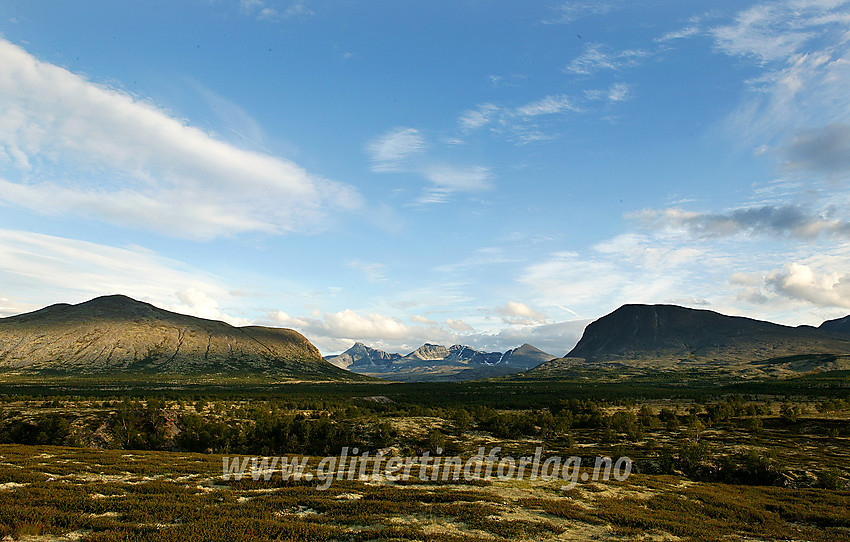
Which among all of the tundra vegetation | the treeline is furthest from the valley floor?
the treeline

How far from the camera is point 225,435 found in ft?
226

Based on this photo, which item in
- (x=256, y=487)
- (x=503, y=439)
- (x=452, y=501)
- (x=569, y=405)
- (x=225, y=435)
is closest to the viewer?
(x=452, y=501)

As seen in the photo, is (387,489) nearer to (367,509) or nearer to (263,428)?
(367,509)

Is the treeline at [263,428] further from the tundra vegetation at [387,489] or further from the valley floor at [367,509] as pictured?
the valley floor at [367,509]

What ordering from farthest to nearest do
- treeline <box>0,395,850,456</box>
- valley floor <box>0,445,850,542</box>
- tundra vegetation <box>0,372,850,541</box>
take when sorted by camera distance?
treeline <box>0,395,850,456</box> → tundra vegetation <box>0,372,850,541</box> → valley floor <box>0,445,850,542</box>

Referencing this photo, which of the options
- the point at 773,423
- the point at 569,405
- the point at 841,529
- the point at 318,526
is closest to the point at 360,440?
the point at 318,526

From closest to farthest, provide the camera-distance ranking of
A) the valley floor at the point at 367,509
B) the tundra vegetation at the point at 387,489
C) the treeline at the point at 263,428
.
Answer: the valley floor at the point at 367,509
the tundra vegetation at the point at 387,489
the treeline at the point at 263,428

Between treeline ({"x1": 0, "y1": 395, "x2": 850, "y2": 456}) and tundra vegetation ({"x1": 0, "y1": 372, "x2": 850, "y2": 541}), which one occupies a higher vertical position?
tundra vegetation ({"x1": 0, "y1": 372, "x2": 850, "y2": 541})

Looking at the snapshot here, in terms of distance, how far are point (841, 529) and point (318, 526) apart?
30.7m

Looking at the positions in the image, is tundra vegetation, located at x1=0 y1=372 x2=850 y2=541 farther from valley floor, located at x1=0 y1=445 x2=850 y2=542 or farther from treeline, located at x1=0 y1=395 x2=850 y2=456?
treeline, located at x1=0 y1=395 x2=850 y2=456

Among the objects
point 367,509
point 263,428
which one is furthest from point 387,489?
point 263,428

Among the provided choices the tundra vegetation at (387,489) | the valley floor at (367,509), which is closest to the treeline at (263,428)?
the tundra vegetation at (387,489)

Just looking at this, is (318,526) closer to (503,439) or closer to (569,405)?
(503,439)

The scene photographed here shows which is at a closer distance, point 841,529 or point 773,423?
point 841,529
